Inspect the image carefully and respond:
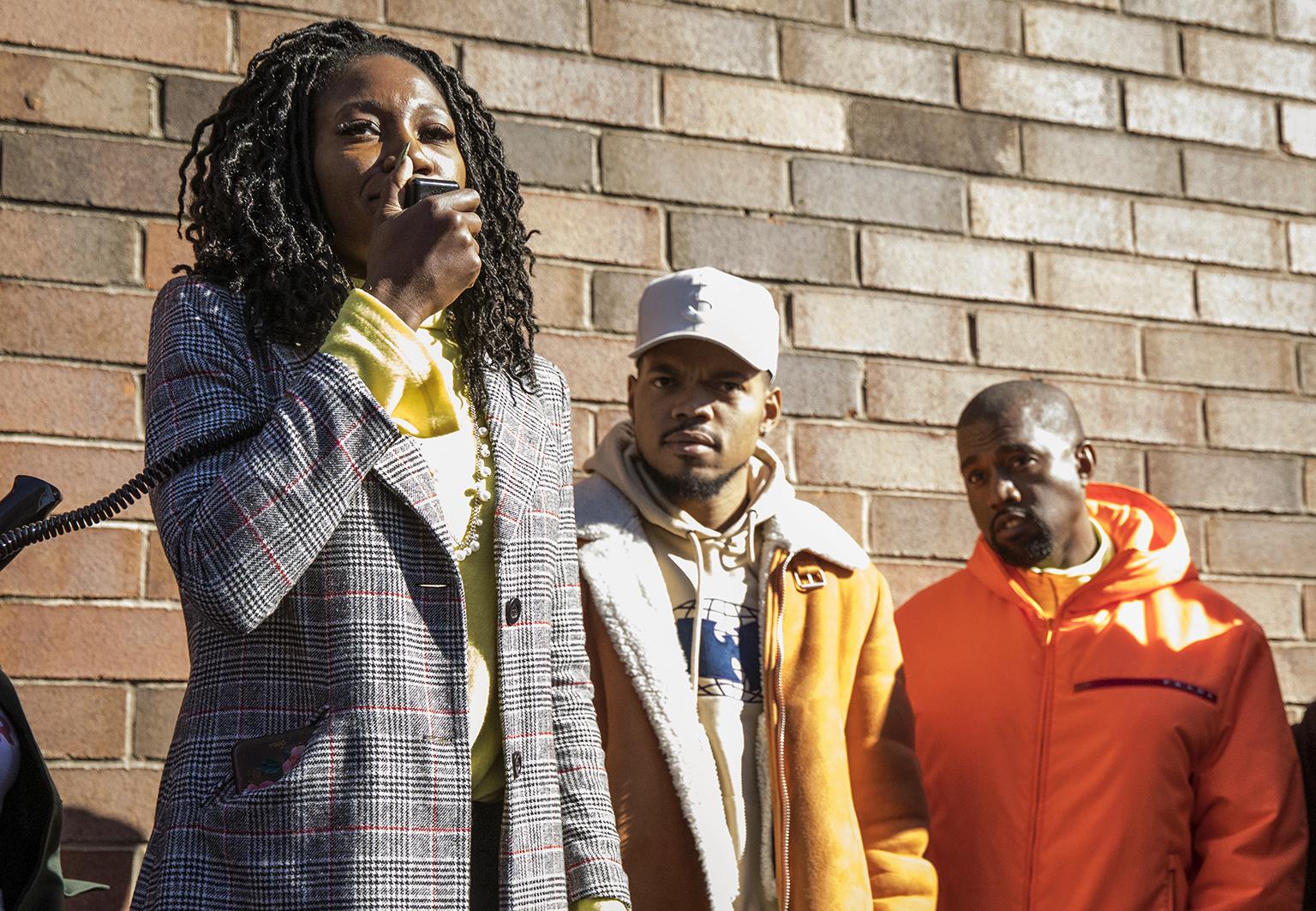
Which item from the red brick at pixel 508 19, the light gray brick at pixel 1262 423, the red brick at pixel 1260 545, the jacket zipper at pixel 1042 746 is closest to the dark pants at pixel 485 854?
the jacket zipper at pixel 1042 746

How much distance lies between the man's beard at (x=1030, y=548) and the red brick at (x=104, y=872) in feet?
Answer: 6.88

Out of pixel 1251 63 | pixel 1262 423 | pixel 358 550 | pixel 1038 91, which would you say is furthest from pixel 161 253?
pixel 1251 63

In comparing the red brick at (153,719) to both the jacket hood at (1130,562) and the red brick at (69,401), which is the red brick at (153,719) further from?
the jacket hood at (1130,562)

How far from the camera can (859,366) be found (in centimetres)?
400

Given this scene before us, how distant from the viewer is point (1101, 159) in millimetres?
4340

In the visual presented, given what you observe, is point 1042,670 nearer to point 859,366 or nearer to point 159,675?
point 859,366

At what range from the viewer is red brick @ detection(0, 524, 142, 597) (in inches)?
125

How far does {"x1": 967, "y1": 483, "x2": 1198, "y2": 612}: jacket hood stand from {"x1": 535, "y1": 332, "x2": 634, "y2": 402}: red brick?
99 centimetres

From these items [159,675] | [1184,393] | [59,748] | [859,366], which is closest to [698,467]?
[859,366]

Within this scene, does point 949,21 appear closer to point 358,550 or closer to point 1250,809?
point 1250,809

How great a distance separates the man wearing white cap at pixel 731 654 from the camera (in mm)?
2928

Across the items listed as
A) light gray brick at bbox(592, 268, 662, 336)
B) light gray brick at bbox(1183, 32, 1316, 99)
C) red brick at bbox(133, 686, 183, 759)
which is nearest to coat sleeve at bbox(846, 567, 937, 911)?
light gray brick at bbox(592, 268, 662, 336)

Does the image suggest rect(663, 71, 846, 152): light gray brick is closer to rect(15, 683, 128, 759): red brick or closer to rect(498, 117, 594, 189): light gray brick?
rect(498, 117, 594, 189): light gray brick

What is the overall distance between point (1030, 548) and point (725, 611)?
979 mm
